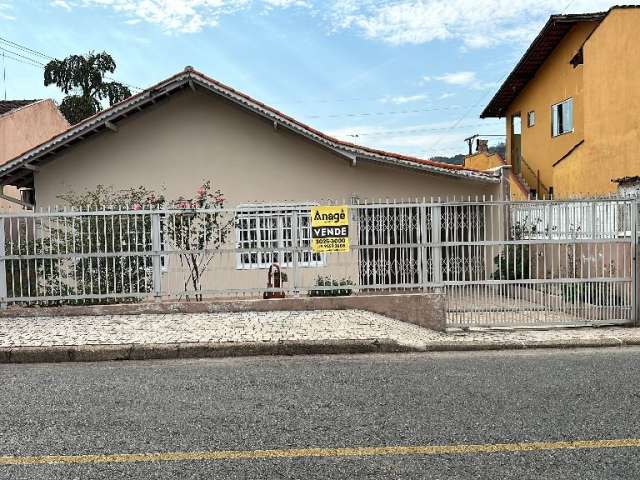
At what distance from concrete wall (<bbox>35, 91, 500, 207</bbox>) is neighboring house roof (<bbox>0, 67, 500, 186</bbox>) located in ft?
1.43

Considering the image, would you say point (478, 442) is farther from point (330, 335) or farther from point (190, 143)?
point (190, 143)

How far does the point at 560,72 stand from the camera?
829 inches

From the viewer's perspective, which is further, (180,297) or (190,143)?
(190,143)

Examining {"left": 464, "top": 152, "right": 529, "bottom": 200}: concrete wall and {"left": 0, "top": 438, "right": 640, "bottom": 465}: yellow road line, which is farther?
{"left": 464, "top": 152, "right": 529, "bottom": 200}: concrete wall

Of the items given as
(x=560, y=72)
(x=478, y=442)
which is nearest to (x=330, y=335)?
(x=478, y=442)

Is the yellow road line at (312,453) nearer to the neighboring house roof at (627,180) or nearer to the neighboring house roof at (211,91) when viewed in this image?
the neighboring house roof at (627,180)

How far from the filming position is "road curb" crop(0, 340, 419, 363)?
7270 millimetres

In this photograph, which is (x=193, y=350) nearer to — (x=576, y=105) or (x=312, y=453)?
(x=312, y=453)

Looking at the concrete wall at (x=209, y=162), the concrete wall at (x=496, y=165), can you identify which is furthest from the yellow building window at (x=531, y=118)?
the concrete wall at (x=209, y=162)

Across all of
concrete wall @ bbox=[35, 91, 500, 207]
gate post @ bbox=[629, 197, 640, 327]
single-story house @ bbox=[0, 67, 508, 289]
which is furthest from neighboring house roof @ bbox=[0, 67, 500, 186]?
gate post @ bbox=[629, 197, 640, 327]

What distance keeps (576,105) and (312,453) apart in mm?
18721

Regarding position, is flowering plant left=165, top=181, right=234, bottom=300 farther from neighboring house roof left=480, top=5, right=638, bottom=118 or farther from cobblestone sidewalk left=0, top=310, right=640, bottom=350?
neighboring house roof left=480, top=5, right=638, bottom=118

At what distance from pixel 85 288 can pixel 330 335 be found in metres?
4.14

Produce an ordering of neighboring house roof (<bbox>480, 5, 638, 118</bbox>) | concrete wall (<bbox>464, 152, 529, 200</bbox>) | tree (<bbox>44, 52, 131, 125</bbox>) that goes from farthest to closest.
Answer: tree (<bbox>44, 52, 131, 125</bbox>) < concrete wall (<bbox>464, 152, 529, 200</bbox>) < neighboring house roof (<bbox>480, 5, 638, 118</bbox>)
